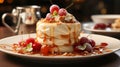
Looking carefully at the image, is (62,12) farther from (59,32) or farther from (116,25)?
(116,25)

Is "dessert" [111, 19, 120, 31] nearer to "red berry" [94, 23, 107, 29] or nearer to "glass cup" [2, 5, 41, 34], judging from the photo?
"red berry" [94, 23, 107, 29]

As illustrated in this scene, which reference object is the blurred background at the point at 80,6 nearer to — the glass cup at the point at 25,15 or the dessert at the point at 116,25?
the glass cup at the point at 25,15

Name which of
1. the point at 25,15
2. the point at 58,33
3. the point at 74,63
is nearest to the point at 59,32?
the point at 58,33

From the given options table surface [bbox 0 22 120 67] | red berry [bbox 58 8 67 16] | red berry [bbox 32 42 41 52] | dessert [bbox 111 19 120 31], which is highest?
red berry [bbox 58 8 67 16]

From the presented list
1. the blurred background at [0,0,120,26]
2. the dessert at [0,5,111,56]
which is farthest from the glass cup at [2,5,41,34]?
the blurred background at [0,0,120,26]

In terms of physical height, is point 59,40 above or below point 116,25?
above

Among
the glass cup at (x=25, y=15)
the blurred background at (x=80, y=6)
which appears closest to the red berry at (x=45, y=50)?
the glass cup at (x=25, y=15)
